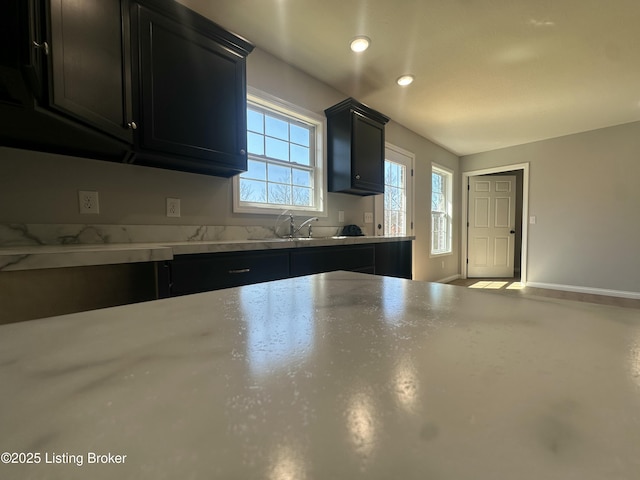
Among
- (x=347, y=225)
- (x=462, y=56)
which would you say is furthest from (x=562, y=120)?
(x=347, y=225)

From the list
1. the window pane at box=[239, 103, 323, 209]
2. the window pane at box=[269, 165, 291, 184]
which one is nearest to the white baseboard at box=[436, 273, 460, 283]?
the window pane at box=[239, 103, 323, 209]

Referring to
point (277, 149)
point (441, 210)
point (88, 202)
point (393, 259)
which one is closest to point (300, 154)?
point (277, 149)

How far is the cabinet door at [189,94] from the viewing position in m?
1.48

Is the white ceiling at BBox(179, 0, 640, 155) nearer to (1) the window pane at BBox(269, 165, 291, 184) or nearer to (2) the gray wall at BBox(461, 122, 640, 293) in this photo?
(2) the gray wall at BBox(461, 122, 640, 293)

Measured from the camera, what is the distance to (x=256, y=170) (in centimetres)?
245

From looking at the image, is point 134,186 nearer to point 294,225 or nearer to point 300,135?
point 294,225

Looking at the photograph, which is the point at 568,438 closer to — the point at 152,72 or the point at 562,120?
the point at 152,72

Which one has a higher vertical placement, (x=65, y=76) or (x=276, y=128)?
(x=276, y=128)

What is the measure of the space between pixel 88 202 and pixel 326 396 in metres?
Result: 1.93

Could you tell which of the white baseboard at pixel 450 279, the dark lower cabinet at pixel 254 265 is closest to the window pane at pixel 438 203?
the white baseboard at pixel 450 279

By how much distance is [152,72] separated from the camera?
1.49 metres

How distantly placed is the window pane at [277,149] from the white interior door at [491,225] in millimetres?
4335

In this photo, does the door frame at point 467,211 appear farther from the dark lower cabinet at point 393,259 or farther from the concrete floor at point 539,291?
the dark lower cabinet at point 393,259

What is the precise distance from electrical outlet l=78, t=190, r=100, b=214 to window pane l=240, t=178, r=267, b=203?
0.95 m
